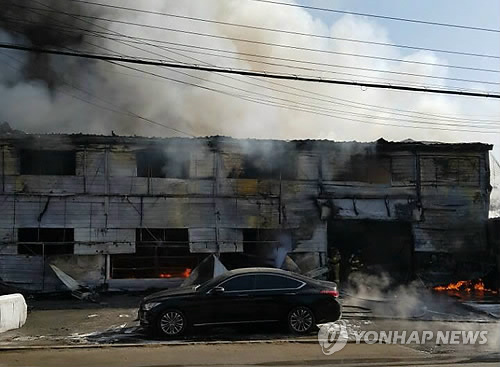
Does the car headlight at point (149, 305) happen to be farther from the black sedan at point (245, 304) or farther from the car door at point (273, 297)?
the car door at point (273, 297)

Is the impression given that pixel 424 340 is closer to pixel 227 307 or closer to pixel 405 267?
pixel 227 307

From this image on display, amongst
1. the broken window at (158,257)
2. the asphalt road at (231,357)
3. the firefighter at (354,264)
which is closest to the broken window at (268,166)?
the broken window at (158,257)

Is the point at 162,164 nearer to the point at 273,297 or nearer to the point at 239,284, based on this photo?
the point at 239,284

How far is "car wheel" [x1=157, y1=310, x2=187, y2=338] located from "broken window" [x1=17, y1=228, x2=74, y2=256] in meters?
8.22

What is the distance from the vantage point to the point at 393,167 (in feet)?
66.0

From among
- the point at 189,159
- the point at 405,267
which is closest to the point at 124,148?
the point at 189,159

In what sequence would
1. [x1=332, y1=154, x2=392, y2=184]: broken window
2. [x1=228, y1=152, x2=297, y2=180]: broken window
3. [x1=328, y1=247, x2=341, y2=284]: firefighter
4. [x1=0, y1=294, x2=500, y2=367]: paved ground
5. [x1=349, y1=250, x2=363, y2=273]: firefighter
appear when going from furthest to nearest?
[x1=332, y1=154, x2=392, y2=184]: broken window < [x1=349, y1=250, x2=363, y2=273]: firefighter < [x1=228, y1=152, x2=297, y2=180]: broken window < [x1=328, y1=247, x2=341, y2=284]: firefighter < [x1=0, y1=294, x2=500, y2=367]: paved ground

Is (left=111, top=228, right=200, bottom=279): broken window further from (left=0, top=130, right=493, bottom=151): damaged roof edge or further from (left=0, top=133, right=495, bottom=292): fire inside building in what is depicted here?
(left=0, top=130, right=493, bottom=151): damaged roof edge

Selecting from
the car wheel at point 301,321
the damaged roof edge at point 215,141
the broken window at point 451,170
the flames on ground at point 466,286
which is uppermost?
the damaged roof edge at point 215,141

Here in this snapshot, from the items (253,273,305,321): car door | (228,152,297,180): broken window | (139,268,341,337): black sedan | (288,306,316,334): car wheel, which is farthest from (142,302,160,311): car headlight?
(228,152,297,180): broken window

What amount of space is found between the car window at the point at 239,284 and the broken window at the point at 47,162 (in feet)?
30.9

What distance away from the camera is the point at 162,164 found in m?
18.9

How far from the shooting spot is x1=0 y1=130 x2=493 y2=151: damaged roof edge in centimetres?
1761

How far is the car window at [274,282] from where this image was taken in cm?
1105
